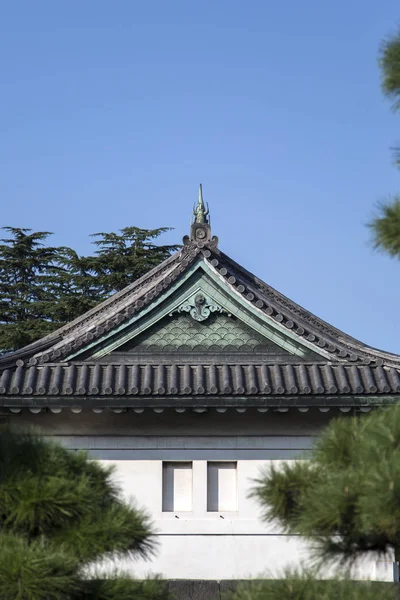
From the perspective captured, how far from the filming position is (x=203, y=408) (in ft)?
44.3

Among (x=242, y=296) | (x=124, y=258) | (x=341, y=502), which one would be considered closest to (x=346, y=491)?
(x=341, y=502)

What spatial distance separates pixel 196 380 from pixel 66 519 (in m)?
6.58

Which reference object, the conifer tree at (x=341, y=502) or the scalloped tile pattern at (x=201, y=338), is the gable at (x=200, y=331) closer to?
the scalloped tile pattern at (x=201, y=338)

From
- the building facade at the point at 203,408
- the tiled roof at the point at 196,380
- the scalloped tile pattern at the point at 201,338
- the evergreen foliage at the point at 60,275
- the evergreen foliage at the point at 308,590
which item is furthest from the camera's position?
the evergreen foliage at the point at 60,275

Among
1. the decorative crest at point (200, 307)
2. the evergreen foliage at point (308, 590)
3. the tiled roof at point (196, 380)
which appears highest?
the decorative crest at point (200, 307)

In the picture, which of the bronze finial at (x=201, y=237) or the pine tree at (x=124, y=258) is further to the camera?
the pine tree at (x=124, y=258)

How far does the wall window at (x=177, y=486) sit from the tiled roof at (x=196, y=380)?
1.28m

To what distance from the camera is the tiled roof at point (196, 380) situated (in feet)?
43.8

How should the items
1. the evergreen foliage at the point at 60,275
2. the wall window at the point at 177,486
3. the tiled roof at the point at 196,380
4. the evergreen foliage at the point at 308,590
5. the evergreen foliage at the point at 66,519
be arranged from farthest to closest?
the evergreen foliage at the point at 60,275 → the wall window at the point at 177,486 → the tiled roof at the point at 196,380 → the evergreen foliage at the point at 66,519 → the evergreen foliage at the point at 308,590

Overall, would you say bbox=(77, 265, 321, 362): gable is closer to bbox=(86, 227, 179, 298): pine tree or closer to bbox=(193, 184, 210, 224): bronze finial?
bbox=(193, 184, 210, 224): bronze finial

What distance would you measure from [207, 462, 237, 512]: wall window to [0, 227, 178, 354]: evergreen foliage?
71.7 feet

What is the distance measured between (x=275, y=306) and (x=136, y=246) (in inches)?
913

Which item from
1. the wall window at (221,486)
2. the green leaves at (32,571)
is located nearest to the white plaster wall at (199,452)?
the wall window at (221,486)

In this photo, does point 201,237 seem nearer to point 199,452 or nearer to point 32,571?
point 199,452
